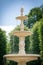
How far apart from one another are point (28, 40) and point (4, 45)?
4061 mm

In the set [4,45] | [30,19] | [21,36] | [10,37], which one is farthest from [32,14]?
[21,36]

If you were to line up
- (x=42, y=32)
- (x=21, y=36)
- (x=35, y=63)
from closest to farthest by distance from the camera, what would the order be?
(x=21, y=36)
(x=42, y=32)
(x=35, y=63)

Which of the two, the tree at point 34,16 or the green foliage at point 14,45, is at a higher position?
the tree at point 34,16

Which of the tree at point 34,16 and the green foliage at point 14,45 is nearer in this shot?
the green foliage at point 14,45

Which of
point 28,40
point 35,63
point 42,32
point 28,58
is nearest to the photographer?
point 28,58

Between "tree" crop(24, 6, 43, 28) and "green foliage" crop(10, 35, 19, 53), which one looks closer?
"green foliage" crop(10, 35, 19, 53)

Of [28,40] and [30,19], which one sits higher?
[30,19]

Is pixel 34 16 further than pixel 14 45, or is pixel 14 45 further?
pixel 34 16

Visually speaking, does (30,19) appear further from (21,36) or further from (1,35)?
(21,36)

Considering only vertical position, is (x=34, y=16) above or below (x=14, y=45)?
above

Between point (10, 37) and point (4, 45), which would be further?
point (10, 37)

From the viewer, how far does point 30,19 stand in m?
54.5

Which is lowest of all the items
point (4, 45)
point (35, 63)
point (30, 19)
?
point (35, 63)

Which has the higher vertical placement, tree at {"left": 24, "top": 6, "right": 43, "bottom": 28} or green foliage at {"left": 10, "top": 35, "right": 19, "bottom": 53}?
tree at {"left": 24, "top": 6, "right": 43, "bottom": 28}
